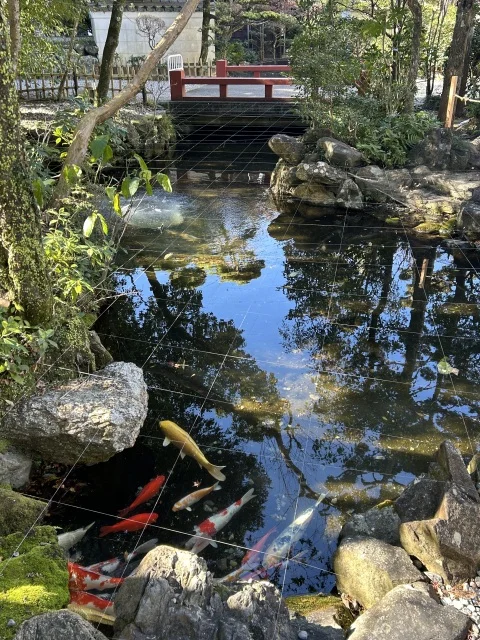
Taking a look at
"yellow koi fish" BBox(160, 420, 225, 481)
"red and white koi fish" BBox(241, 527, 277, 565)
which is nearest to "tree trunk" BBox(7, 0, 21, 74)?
"yellow koi fish" BBox(160, 420, 225, 481)

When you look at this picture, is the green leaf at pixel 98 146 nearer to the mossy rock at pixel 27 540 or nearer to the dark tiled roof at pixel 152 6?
the mossy rock at pixel 27 540

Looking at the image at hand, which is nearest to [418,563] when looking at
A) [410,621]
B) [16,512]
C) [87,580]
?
[410,621]

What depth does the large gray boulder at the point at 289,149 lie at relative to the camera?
32.4ft

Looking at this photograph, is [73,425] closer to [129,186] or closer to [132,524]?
[132,524]

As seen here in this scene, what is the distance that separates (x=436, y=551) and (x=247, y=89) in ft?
54.7

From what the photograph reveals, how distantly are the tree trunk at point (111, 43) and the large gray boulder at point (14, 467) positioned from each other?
632 cm

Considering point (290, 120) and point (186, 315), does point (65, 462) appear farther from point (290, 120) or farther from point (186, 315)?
point (290, 120)

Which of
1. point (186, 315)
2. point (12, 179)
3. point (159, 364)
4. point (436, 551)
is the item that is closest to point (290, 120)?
point (186, 315)

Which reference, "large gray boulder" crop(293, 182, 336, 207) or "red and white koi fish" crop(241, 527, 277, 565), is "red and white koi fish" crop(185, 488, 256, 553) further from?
"large gray boulder" crop(293, 182, 336, 207)

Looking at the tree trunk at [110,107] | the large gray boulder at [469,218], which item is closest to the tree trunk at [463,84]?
the large gray boulder at [469,218]

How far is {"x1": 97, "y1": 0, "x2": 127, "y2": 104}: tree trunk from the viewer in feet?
29.1

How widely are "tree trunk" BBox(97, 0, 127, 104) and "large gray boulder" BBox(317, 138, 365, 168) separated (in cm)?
371

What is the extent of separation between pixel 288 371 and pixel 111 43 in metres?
7.01

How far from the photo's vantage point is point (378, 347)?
521 centimetres
